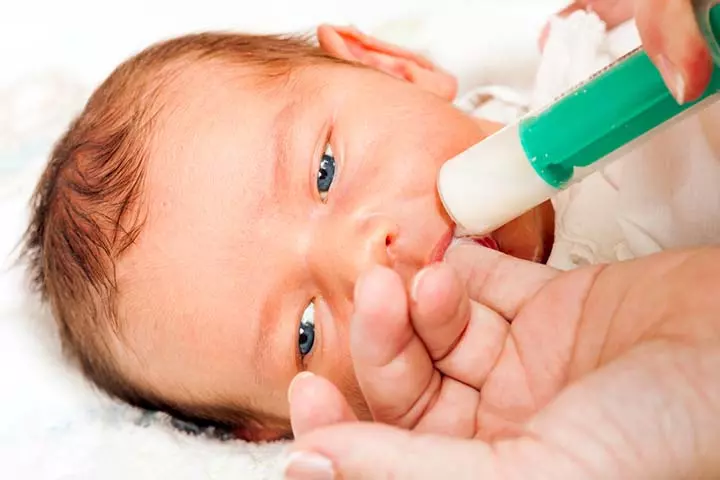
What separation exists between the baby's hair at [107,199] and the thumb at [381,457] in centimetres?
44

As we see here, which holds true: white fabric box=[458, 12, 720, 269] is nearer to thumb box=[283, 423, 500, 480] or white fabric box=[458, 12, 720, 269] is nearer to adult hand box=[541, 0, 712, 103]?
adult hand box=[541, 0, 712, 103]

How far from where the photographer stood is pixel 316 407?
24.0 inches

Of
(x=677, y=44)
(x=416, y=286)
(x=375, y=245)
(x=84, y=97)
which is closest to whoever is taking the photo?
(x=677, y=44)

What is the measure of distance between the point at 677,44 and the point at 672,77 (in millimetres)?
22

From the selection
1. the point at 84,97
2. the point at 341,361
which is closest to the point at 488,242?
the point at 341,361

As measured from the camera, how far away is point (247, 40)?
1125 millimetres

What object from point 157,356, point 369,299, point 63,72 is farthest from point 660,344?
point 63,72

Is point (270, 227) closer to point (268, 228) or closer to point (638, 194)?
point (268, 228)

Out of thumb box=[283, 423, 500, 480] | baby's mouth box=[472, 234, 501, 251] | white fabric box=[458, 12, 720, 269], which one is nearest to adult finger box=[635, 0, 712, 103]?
white fabric box=[458, 12, 720, 269]

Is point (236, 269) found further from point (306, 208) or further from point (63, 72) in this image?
point (63, 72)

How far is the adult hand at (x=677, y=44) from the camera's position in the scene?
0.53 metres

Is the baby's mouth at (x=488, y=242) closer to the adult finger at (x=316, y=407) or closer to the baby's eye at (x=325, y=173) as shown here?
the baby's eye at (x=325, y=173)

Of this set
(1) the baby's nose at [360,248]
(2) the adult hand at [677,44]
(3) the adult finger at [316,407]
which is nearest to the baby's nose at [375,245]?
(1) the baby's nose at [360,248]

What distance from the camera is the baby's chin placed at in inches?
38.4
